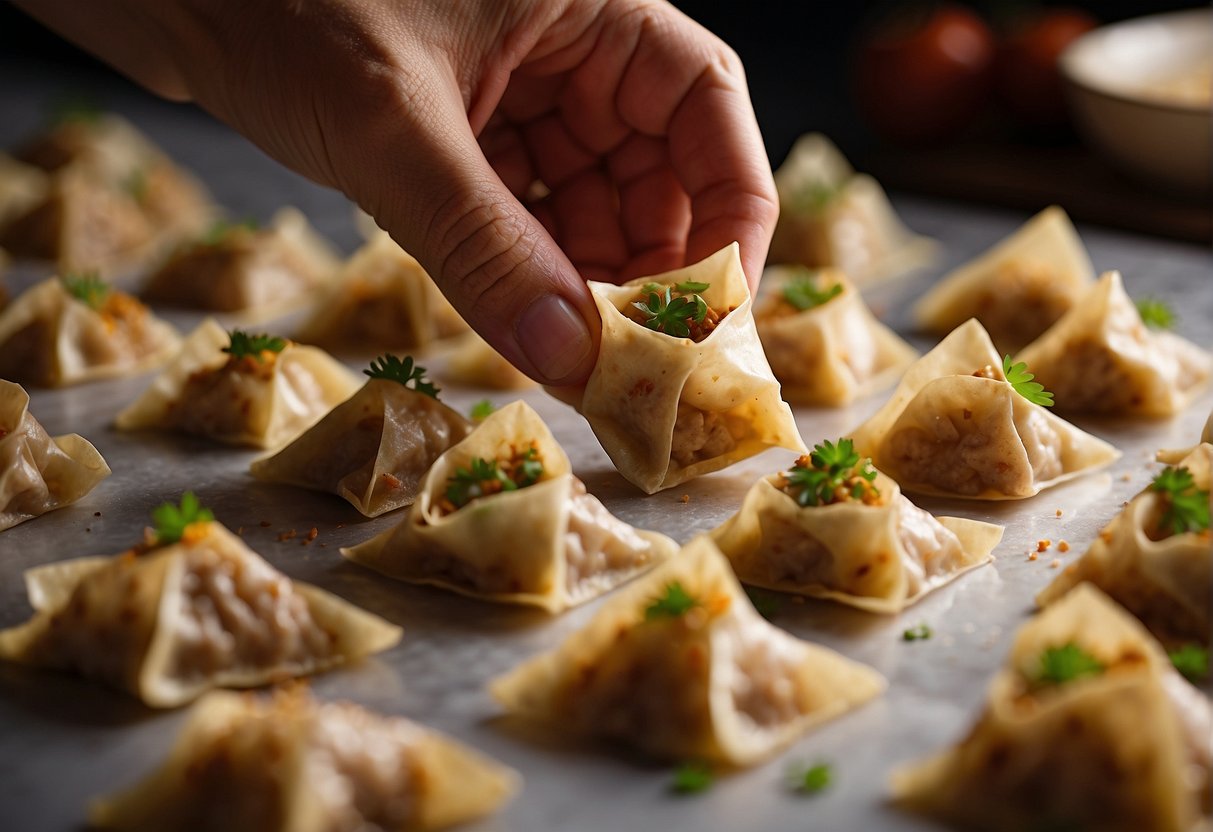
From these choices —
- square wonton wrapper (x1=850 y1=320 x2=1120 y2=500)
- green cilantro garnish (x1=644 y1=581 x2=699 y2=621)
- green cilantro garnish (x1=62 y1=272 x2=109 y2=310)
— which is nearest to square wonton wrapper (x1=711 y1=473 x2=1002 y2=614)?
square wonton wrapper (x1=850 y1=320 x2=1120 y2=500)

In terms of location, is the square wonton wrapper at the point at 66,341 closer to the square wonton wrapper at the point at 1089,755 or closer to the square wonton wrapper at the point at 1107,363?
the square wonton wrapper at the point at 1107,363

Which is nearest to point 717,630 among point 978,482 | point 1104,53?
point 978,482

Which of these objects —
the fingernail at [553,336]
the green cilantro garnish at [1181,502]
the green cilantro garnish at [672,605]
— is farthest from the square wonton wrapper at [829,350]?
the green cilantro garnish at [672,605]

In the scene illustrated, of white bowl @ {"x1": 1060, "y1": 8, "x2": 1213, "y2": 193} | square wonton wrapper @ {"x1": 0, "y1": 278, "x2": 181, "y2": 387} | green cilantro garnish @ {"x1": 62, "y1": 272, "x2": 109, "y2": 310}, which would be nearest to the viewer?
square wonton wrapper @ {"x1": 0, "y1": 278, "x2": 181, "y2": 387}

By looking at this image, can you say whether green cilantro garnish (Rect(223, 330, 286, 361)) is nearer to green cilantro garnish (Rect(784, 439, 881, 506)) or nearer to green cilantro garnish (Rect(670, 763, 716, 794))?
green cilantro garnish (Rect(784, 439, 881, 506))

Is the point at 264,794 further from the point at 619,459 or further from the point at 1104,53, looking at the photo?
the point at 1104,53

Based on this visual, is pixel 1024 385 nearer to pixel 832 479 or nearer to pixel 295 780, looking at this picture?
pixel 832 479
